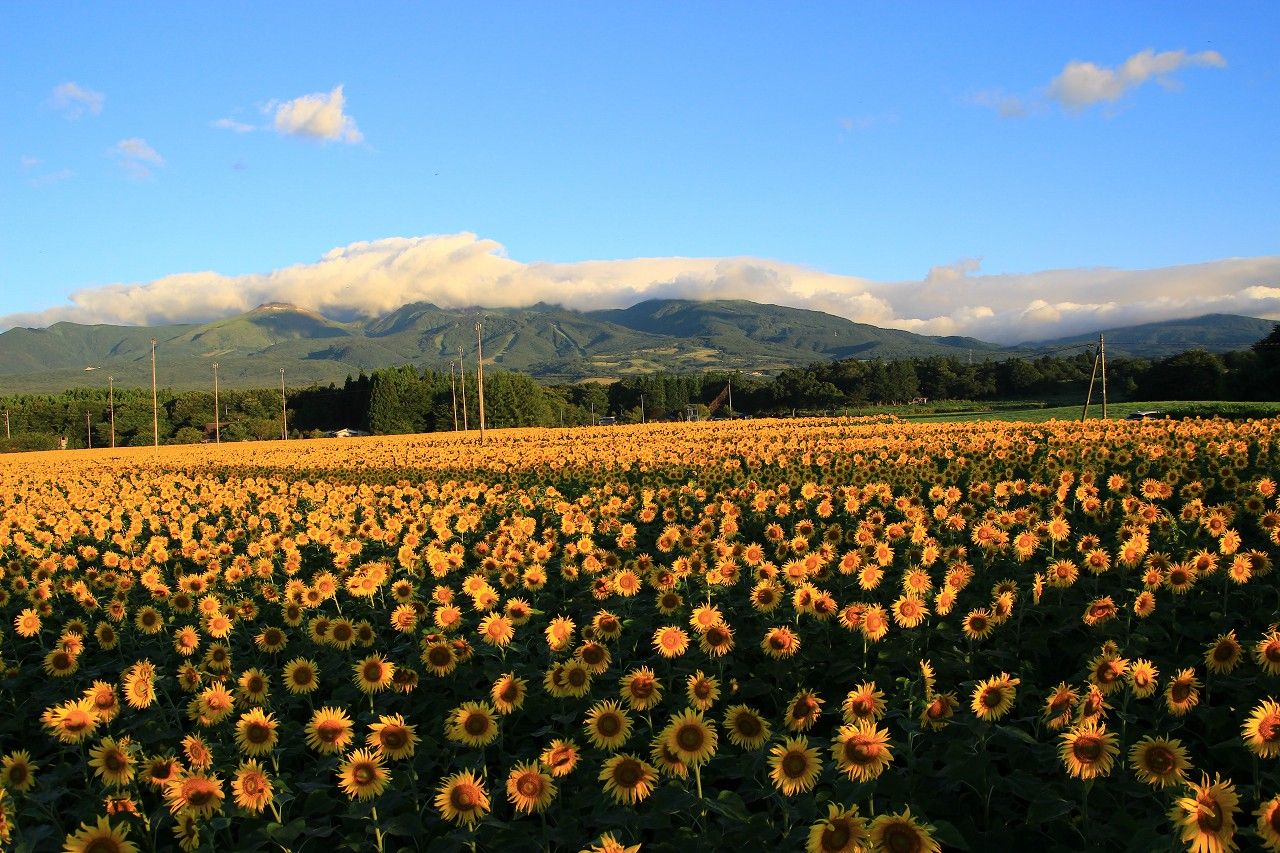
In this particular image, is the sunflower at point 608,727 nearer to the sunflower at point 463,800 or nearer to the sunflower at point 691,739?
the sunflower at point 691,739

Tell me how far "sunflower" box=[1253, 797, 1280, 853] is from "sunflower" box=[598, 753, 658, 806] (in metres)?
2.26

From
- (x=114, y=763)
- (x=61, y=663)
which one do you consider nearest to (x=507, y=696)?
(x=114, y=763)

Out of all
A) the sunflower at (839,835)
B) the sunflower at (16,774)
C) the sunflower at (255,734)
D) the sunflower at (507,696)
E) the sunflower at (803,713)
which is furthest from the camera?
the sunflower at (255,734)

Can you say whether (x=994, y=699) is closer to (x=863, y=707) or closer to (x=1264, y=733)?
(x=863, y=707)

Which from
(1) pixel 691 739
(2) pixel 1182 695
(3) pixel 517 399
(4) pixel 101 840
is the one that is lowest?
(4) pixel 101 840

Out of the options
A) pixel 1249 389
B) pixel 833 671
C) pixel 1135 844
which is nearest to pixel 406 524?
pixel 833 671

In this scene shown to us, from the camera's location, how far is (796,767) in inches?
151

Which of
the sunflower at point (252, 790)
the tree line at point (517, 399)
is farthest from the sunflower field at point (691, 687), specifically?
the tree line at point (517, 399)

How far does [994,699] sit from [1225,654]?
4.63 feet

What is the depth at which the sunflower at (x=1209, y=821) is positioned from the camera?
114 inches

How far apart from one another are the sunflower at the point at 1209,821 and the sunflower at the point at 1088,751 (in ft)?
2.10

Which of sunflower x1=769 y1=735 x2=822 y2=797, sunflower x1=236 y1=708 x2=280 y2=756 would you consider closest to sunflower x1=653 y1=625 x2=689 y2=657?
sunflower x1=769 y1=735 x2=822 y2=797

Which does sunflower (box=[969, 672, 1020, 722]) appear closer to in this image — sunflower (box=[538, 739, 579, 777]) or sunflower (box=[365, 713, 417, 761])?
sunflower (box=[538, 739, 579, 777])

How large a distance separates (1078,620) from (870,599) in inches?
60.4
